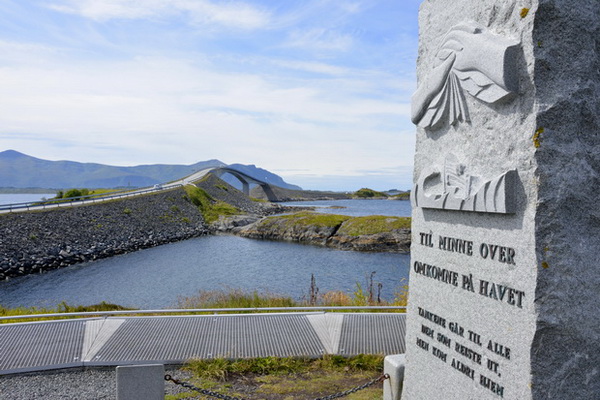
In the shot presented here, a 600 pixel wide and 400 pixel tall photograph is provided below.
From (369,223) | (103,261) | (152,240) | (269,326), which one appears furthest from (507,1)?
(152,240)

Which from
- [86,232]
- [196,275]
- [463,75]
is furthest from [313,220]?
[463,75]

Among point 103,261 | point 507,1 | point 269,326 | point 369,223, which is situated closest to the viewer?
point 507,1

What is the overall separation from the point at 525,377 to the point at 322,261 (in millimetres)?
27681

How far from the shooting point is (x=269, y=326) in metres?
8.24

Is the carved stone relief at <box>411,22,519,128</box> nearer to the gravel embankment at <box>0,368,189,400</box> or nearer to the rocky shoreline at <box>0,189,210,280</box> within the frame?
the gravel embankment at <box>0,368,189,400</box>

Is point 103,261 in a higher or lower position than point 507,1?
lower

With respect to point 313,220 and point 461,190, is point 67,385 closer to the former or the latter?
point 461,190

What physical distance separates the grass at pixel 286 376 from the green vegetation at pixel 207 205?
48.2 meters

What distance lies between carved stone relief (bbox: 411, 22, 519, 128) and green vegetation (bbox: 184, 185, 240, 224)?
5083 centimetres

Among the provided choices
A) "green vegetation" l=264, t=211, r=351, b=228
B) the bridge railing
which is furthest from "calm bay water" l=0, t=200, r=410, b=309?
the bridge railing

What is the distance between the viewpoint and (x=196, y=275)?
27.0 metres

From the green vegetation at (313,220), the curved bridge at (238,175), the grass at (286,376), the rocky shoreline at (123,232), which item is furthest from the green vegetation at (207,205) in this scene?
the grass at (286,376)

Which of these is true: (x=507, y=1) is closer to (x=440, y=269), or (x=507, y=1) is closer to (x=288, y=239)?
(x=440, y=269)

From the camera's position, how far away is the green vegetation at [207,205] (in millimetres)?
57088
